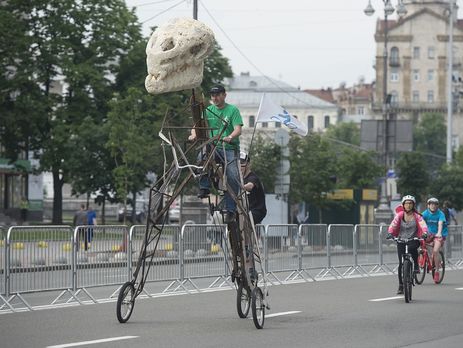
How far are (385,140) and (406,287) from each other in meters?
35.8

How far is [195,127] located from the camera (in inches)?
615

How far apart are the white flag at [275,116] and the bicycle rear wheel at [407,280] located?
2639 mm

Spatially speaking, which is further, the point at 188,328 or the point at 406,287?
the point at 406,287

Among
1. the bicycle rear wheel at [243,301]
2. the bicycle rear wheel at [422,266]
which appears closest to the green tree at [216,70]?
the bicycle rear wheel at [422,266]

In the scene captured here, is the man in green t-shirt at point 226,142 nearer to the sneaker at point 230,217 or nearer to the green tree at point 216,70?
the sneaker at point 230,217

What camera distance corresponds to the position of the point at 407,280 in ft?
67.3

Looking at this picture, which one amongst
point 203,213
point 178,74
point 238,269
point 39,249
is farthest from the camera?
point 203,213

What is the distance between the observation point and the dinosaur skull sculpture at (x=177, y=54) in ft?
50.2

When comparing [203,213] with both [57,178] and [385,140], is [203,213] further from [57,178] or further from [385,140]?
[57,178]

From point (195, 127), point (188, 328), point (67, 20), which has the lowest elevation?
point (188, 328)

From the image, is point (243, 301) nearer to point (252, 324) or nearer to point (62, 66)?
point (252, 324)

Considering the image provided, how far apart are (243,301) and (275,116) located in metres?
6.45

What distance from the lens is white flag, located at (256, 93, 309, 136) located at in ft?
72.6

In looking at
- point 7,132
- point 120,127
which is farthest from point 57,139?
point 120,127
